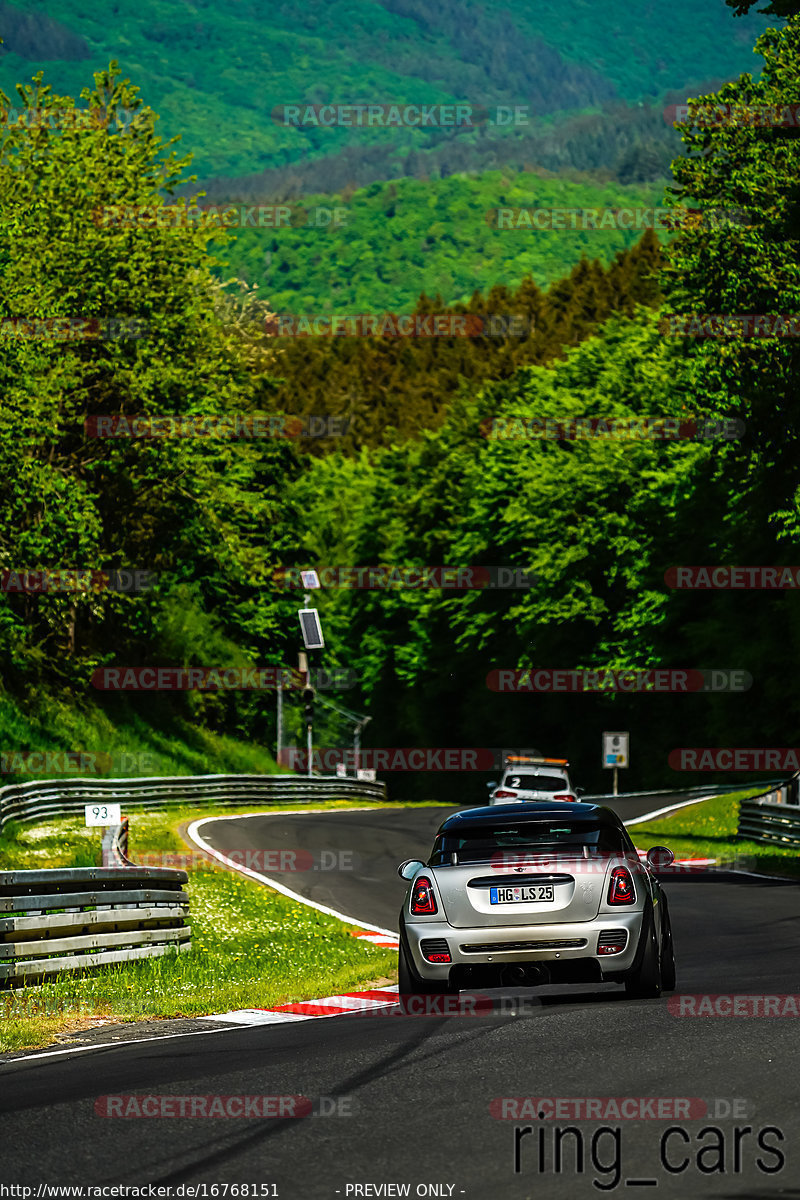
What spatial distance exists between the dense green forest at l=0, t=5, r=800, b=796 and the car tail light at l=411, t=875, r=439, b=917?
21435 mm

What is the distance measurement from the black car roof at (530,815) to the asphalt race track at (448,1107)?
1.33 m

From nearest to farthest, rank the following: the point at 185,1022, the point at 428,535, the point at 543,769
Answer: the point at 185,1022 < the point at 543,769 < the point at 428,535

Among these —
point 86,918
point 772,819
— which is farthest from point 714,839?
point 86,918

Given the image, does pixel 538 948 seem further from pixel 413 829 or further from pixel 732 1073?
pixel 413 829

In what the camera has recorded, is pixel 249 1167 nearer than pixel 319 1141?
Yes

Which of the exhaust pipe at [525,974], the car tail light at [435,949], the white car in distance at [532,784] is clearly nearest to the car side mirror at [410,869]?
the car tail light at [435,949]

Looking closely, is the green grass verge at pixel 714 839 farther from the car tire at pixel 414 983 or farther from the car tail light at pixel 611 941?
the car tail light at pixel 611 941

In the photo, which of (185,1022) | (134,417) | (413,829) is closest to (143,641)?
(134,417)

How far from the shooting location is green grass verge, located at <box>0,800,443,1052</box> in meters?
12.9

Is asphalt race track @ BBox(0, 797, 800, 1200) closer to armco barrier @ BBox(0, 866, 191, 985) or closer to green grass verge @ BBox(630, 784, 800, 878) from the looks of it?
armco barrier @ BBox(0, 866, 191, 985)

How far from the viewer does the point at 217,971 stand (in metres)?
16.5

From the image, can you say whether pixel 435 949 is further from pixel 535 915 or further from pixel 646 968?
pixel 646 968

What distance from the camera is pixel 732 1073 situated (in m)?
8.57

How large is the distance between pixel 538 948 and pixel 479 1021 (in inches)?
→ 31.4
